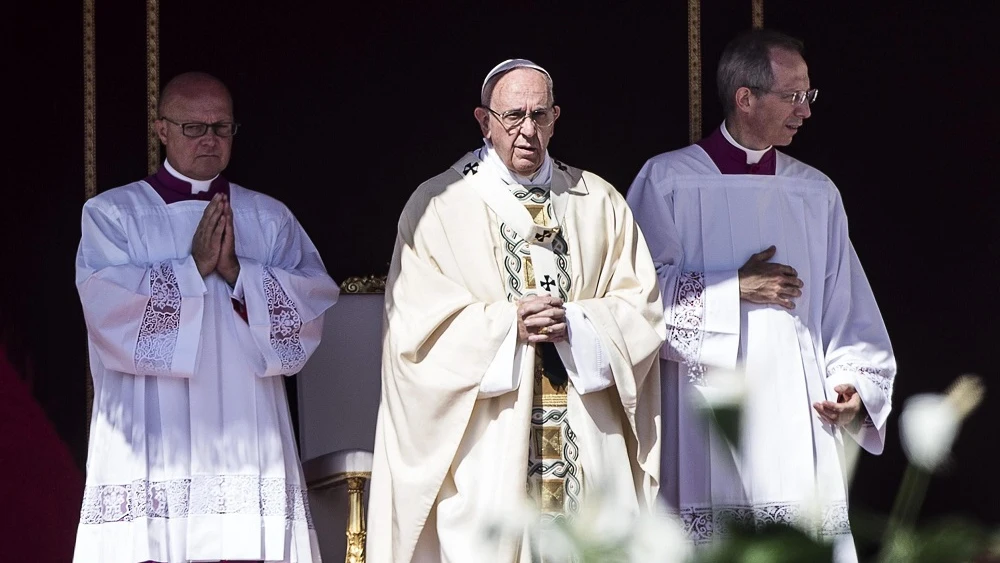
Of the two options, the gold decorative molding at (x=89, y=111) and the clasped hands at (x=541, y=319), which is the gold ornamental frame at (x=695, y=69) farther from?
the gold decorative molding at (x=89, y=111)

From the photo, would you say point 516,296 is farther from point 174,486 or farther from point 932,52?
point 932,52

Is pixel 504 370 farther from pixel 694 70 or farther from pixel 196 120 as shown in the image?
pixel 694 70

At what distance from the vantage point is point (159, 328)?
15.9 feet

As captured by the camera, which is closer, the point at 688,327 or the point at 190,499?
the point at 190,499

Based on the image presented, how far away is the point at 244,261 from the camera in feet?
16.6

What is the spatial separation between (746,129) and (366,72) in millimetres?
1632

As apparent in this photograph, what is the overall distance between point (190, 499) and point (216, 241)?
0.81m

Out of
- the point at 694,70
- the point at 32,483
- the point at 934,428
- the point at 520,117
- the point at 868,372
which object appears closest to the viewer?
the point at 934,428

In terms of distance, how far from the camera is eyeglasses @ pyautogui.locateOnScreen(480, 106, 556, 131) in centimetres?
479

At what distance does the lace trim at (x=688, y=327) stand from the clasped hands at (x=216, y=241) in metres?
1.43

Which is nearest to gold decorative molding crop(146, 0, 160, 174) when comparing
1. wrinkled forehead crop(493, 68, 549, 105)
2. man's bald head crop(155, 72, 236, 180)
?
man's bald head crop(155, 72, 236, 180)

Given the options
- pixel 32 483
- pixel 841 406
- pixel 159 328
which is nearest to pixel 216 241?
pixel 159 328

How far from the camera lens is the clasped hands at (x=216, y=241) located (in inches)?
195

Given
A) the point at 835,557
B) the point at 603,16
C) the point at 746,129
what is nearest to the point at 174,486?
the point at 746,129
